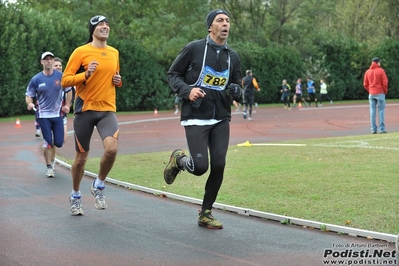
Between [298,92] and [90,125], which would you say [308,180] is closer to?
[90,125]

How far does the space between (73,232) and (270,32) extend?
48.2 meters

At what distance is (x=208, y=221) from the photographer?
26.7 ft

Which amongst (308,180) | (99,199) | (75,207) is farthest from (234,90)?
(308,180)

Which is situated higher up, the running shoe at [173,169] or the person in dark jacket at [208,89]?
the person in dark jacket at [208,89]

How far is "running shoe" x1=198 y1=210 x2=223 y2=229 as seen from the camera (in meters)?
8.06

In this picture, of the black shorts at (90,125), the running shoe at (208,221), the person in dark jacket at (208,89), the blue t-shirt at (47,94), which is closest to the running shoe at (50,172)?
the blue t-shirt at (47,94)

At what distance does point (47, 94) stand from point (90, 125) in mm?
4798

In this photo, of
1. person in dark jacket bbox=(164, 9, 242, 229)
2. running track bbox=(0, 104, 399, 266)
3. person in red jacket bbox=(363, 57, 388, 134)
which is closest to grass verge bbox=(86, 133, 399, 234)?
running track bbox=(0, 104, 399, 266)

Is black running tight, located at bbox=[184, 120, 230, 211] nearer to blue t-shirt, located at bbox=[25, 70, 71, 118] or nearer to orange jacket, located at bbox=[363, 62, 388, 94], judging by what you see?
blue t-shirt, located at bbox=[25, 70, 71, 118]

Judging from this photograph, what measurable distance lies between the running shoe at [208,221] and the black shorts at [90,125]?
141cm

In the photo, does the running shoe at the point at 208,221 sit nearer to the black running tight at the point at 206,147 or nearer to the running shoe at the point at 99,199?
the black running tight at the point at 206,147

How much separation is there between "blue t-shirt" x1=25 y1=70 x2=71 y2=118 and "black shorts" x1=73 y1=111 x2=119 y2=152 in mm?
4623

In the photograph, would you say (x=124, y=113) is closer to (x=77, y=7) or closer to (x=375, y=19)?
(x=77, y=7)

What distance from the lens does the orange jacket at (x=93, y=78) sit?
28.4 ft
